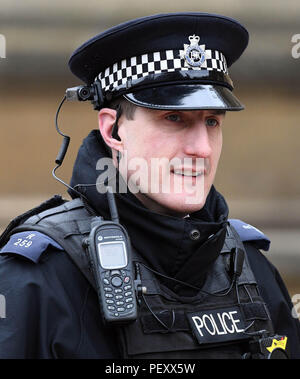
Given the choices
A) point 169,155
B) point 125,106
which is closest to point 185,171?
point 169,155

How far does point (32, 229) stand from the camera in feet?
5.53

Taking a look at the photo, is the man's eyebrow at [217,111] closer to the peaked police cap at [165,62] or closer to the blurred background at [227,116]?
the peaked police cap at [165,62]

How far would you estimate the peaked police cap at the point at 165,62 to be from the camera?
1658 millimetres

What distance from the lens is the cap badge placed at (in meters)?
1.68

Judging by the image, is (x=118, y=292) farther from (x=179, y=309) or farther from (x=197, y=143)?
(x=197, y=143)

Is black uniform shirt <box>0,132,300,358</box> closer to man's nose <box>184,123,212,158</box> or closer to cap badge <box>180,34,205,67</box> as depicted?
man's nose <box>184,123,212,158</box>

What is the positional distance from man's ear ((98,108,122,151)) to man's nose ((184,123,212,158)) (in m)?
0.15

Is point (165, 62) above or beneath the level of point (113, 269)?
above

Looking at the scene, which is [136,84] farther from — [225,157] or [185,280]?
[225,157]

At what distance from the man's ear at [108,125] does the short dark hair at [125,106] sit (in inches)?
0.6

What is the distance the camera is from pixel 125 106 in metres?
1.70

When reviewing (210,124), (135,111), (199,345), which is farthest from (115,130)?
(199,345)

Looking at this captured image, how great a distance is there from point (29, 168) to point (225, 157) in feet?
2.47

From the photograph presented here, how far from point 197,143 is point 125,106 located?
0.17m
